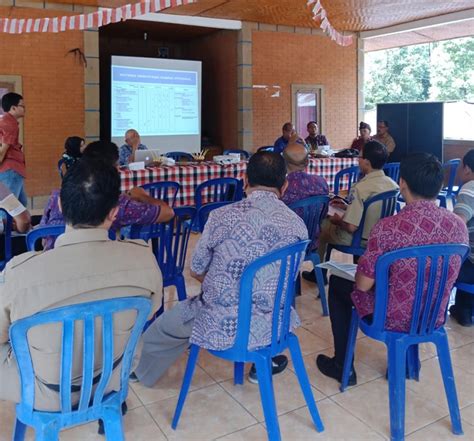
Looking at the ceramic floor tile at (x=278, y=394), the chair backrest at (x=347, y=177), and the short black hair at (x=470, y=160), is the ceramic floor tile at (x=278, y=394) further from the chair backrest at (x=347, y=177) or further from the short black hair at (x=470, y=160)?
the chair backrest at (x=347, y=177)

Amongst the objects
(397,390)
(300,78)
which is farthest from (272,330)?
(300,78)

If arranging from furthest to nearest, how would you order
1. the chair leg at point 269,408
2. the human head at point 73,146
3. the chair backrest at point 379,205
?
the human head at point 73,146 < the chair backrest at point 379,205 < the chair leg at point 269,408

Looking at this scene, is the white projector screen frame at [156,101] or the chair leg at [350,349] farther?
the white projector screen frame at [156,101]

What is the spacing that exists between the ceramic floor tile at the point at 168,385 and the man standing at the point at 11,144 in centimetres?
318

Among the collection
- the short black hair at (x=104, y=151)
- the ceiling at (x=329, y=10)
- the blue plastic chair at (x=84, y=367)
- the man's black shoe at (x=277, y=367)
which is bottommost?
the man's black shoe at (x=277, y=367)

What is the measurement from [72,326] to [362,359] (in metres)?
1.84

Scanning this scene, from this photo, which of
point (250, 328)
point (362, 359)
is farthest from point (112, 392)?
point (362, 359)

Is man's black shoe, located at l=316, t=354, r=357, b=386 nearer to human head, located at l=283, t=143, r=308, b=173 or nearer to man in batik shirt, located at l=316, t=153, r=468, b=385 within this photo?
man in batik shirt, located at l=316, t=153, r=468, b=385

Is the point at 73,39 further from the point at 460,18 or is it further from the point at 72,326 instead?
the point at 72,326

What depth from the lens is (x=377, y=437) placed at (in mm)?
2074

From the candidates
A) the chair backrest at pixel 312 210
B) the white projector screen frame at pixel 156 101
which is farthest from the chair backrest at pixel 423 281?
the white projector screen frame at pixel 156 101

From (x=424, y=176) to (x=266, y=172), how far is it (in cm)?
65

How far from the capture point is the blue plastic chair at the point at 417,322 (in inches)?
76.5

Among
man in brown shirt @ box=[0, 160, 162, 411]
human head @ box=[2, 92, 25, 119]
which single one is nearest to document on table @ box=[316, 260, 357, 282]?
man in brown shirt @ box=[0, 160, 162, 411]
